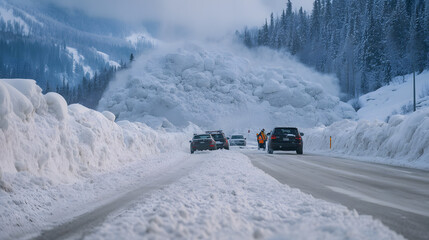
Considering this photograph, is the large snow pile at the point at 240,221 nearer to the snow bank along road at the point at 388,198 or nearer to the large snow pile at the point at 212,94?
the snow bank along road at the point at 388,198

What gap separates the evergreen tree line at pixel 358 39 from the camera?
85062mm

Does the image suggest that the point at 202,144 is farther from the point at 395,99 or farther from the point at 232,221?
the point at 395,99

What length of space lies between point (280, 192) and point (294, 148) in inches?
615

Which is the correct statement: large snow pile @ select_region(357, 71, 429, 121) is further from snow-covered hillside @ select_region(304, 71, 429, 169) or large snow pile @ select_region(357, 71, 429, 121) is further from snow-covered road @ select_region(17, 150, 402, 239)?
snow-covered road @ select_region(17, 150, 402, 239)

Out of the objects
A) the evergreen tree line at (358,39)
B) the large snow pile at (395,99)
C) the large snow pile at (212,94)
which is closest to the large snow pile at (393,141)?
the large snow pile at (395,99)

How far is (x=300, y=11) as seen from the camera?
5025 inches

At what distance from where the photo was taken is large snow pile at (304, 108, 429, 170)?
13.0 meters

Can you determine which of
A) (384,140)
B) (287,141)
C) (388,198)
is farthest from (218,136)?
(388,198)

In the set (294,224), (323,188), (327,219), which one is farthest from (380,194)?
(294,224)

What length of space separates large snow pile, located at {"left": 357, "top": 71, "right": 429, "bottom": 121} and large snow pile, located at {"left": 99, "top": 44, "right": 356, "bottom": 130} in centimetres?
532

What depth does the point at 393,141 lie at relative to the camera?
15.1 meters

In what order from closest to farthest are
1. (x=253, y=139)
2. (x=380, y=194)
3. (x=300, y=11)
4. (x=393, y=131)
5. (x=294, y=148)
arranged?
(x=380, y=194) < (x=393, y=131) < (x=294, y=148) < (x=253, y=139) < (x=300, y=11)

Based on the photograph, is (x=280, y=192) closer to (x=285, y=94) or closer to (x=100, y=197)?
(x=100, y=197)

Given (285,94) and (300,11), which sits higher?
(300,11)
